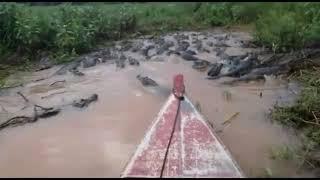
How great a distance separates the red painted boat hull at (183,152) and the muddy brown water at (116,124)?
0.55m

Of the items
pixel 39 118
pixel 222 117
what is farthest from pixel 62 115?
pixel 222 117

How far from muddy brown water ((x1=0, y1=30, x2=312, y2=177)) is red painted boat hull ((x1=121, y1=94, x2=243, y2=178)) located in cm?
55

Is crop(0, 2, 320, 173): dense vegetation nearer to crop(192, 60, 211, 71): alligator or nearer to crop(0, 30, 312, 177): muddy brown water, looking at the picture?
crop(0, 30, 312, 177): muddy brown water

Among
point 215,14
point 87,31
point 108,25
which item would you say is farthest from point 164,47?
point 215,14

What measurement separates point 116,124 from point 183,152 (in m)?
1.94

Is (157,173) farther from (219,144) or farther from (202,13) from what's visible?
(202,13)

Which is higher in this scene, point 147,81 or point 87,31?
point 87,31

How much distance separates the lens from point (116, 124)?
19.0 ft

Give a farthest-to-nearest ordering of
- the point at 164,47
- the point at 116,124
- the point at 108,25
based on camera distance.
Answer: the point at 108,25
the point at 164,47
the point at 116,124

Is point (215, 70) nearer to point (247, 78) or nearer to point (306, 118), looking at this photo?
point (247, 78)

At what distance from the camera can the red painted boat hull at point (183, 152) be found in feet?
12.8

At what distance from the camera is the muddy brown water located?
4809mm

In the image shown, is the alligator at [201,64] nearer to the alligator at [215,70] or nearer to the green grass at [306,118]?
the alligator at [215,70]

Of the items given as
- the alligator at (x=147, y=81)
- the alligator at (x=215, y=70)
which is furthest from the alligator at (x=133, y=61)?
the alligator at (x=215, y=70)
